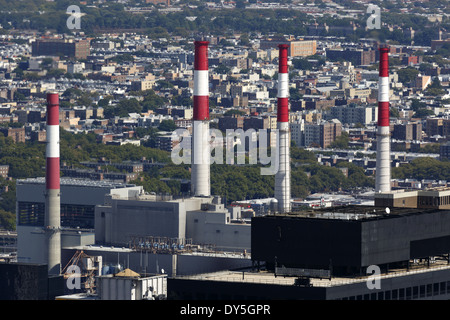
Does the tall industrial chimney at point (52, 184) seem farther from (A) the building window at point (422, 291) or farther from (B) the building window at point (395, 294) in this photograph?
(B) the building window at point (395, 294)

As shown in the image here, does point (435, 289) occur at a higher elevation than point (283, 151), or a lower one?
lower

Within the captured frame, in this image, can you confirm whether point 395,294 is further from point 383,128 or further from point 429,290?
point 383,128

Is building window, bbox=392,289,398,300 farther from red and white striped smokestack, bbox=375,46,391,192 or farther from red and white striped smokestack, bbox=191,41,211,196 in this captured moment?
red and white striped smokestack, bbox=375,46,391,192

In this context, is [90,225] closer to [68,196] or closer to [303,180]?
[68,196]

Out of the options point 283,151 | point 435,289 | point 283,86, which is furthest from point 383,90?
point 435,289

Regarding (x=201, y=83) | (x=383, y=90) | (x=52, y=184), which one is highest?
(x=201, y=83)

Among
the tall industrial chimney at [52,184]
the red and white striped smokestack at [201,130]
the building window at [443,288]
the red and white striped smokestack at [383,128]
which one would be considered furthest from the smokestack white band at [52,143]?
the building window at [443,288]
